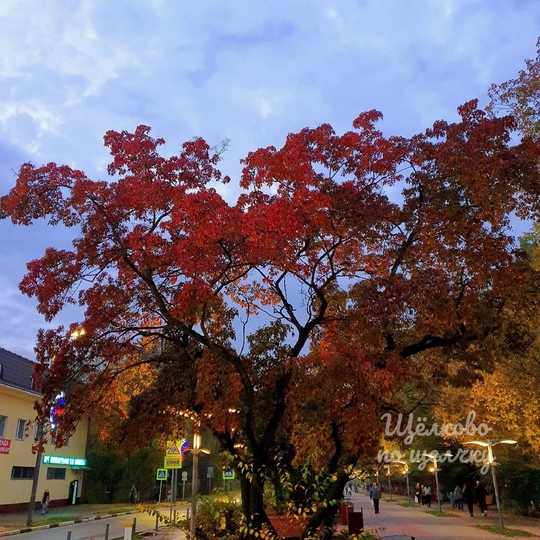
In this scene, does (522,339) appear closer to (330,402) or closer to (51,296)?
(330,402)

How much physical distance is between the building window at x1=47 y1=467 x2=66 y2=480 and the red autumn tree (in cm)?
2883

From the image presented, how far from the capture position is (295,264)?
926 centimetres

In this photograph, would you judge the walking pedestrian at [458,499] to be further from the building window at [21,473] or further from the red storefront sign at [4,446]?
the red storefront sign at [4,446]

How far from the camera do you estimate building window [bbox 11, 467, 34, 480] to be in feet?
94.0

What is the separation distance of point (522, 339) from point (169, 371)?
6612mm

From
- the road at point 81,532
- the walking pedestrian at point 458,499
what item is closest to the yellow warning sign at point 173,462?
the road at point 81,532

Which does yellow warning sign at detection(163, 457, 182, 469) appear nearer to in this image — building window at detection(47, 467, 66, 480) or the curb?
the curb

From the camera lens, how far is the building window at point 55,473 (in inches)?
1368

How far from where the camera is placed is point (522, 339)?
32.2ft

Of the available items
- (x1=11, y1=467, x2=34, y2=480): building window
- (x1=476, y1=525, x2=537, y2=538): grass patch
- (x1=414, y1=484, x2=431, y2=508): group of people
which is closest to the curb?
(x1=11, y1=467, x2=34, y2=480): building window

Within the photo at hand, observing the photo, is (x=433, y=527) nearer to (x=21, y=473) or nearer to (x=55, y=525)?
(x=55, y=525)

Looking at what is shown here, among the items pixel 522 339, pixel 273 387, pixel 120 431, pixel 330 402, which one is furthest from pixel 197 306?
pixel 522 339

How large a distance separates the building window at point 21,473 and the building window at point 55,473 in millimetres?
4264

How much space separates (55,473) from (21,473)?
21.7 feet
